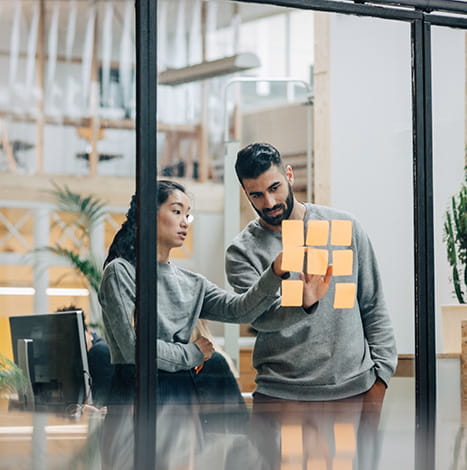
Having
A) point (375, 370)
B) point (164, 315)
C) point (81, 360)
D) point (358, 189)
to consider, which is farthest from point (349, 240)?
point (81, 360)

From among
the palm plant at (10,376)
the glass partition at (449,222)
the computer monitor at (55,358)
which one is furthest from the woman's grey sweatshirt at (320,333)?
the palm plant at (10,376)

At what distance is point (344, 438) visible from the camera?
5059mm

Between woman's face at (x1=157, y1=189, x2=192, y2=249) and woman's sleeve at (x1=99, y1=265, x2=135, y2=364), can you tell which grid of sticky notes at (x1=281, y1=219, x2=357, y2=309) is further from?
woman's sleeve at (x1=99, y1=265, x2=135, y2=364)

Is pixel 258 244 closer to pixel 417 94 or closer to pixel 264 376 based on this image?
pixel 264 376

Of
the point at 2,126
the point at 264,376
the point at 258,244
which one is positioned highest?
the point at 2,126

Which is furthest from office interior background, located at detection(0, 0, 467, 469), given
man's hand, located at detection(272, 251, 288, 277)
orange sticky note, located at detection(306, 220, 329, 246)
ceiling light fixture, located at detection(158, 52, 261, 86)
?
man's hand, located at detection(272, 251, 288, 277)

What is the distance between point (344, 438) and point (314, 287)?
2.36ft

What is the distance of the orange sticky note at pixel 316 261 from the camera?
4988 mm

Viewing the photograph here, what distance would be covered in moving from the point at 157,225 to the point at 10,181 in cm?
67

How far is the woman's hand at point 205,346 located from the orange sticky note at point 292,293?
0.39m

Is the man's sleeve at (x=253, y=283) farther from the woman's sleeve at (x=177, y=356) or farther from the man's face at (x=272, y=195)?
the woman's sleeve at (x=177, y=356)

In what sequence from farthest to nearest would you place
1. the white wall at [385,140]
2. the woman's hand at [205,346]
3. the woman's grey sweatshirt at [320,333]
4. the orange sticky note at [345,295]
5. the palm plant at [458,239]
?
the palm plant at [458,239], the white wall at [385,140], the orange sticky note at [345,295], the woman's grey sweatshirt at [320,333], the woman's hand at [205,346]

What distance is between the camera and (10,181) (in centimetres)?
464

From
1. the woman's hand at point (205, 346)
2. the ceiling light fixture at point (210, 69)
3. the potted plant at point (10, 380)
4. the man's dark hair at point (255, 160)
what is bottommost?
the potted plant at point (10, 380)
